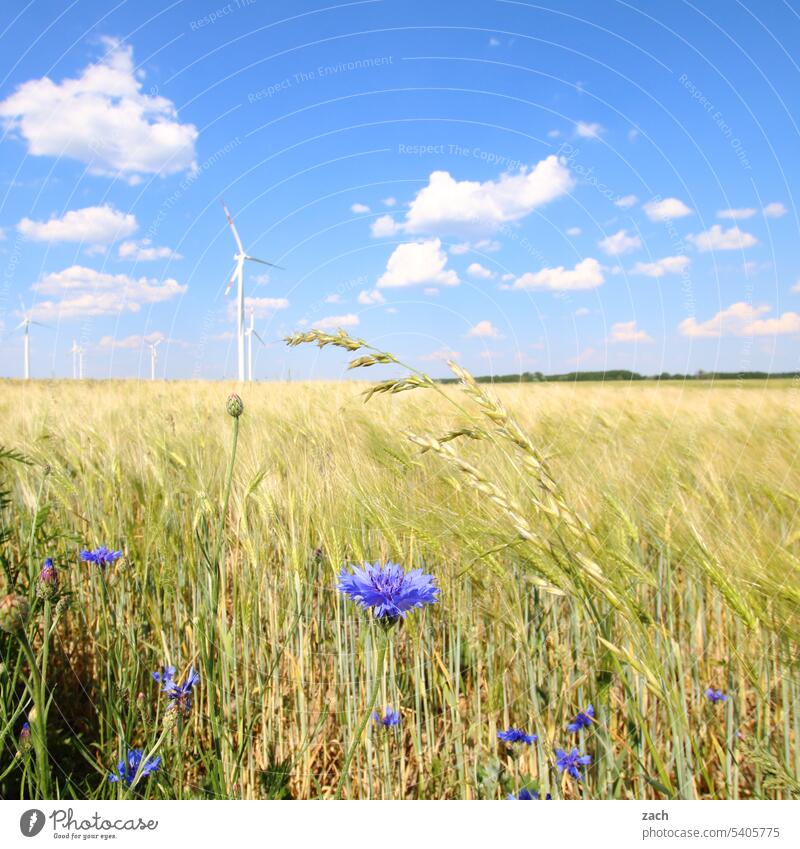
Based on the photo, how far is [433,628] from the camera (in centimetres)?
152

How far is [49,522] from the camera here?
1998 millimetres

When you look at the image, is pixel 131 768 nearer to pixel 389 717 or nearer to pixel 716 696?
pixel 389 717

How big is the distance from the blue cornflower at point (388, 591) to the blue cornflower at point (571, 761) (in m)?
0.45

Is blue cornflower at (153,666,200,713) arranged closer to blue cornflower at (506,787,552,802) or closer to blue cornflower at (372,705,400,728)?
blue cornflower at (372,705,400,728)

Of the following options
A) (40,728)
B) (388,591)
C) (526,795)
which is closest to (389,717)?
(526,795)

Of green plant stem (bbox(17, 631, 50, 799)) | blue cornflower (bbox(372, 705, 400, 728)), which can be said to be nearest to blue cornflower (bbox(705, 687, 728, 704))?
blue cornflower (bbox(372, 705, 400, 728))

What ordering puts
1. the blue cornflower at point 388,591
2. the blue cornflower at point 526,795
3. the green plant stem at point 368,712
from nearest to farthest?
1. the green plant stem at point 368,712
2. the blue cornflower at point 388,591
3. the blue cornflower at point 526,795

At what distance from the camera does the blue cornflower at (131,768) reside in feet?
3.37

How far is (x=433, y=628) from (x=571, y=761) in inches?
18.7

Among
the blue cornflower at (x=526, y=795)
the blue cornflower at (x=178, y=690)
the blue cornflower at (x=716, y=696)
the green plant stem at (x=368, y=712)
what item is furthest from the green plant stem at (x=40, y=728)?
the blue cornflower at (x=716, y=696)

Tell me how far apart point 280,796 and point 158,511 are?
3.35 ft

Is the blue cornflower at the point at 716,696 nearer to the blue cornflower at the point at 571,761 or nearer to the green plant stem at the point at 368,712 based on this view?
the blue cornflower at the point at 571,761

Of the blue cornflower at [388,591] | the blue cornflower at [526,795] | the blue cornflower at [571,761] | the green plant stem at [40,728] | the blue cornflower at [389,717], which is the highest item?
the blue cornflower at [388,591]

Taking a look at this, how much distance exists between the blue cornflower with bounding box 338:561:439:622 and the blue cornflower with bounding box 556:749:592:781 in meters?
0.45
